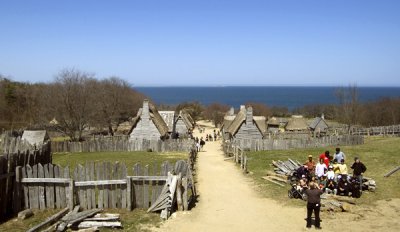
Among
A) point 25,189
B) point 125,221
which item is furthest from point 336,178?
point 25,189

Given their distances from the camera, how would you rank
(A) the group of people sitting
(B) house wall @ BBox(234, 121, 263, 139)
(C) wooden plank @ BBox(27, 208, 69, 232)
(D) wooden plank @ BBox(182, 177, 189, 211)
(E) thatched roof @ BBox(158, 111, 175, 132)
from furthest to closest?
(E) thatched roof @ BBox(158, 111, 175, 132)
(B) house wall @ BBox(234, 121, 263, 139)
(A) the group of people sitting
(D) wooden plank @ BBox(182, 177, 189, 211)
(C) wooden plank @ BBox(27, 208, 69, 232)

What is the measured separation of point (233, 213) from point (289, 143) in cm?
2274

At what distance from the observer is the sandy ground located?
49.4 ft

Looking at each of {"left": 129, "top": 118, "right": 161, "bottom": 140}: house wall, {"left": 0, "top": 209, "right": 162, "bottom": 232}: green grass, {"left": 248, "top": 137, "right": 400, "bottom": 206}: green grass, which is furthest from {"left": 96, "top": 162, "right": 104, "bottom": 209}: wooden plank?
{"left": 129, "top": 118, "right": 161, "bottom": 140}: house wall

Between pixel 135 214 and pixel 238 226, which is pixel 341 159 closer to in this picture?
pixel 238 226

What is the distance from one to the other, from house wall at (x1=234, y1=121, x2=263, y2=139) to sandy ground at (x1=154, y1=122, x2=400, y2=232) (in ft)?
64.7

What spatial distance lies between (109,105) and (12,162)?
5593 cm

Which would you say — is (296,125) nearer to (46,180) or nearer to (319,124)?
(319,124)

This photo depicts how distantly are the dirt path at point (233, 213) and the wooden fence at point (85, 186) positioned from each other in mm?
2122

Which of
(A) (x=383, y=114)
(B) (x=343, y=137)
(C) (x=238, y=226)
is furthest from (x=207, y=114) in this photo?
(C) (x=238, y=226)

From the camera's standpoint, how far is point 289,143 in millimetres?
38344

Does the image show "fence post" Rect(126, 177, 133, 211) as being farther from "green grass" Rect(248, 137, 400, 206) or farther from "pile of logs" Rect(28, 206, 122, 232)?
"green grass" Rect(248, 137, 400, 206)

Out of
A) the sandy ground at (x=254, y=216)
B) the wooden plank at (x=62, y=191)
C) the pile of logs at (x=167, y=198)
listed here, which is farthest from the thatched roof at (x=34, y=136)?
the pile of logs at (x=167, y=198)

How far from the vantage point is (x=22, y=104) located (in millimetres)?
74750
